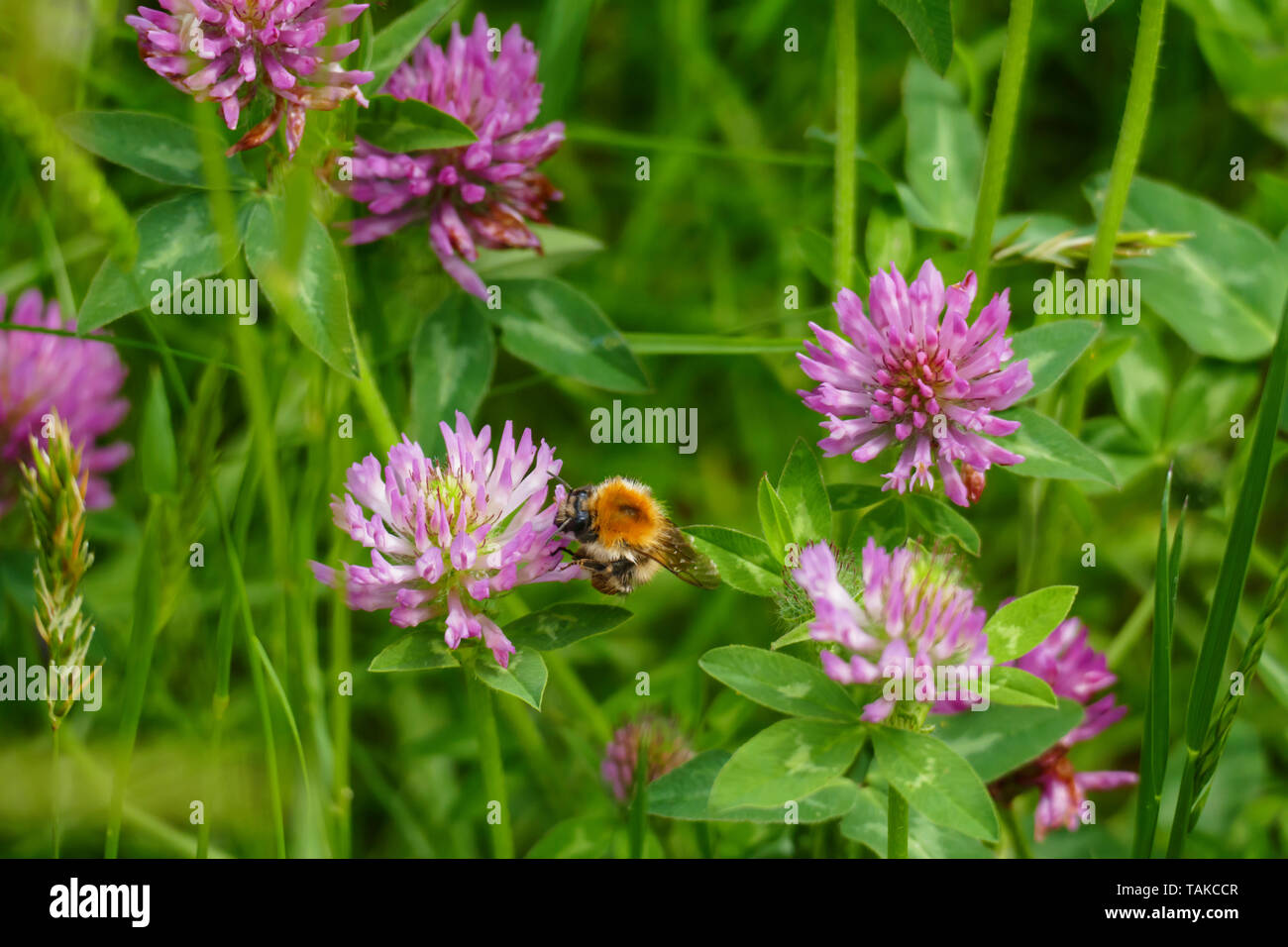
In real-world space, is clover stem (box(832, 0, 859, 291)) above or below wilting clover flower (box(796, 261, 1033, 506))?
above

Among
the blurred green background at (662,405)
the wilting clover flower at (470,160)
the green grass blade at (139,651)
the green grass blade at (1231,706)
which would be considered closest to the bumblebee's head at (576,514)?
the blurred green background at (662,405)

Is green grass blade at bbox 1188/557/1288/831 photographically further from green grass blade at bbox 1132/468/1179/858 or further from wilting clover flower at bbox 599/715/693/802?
wilting clover flower at bbox 599/715/693/802

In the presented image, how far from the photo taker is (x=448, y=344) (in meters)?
2.51

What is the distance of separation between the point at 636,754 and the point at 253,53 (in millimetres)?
1366

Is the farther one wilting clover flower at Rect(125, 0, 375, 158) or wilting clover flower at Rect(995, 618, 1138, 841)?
wilting clover flower at Rect(995, 618, 1138, 841)

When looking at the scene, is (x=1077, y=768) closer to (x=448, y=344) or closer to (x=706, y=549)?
(x=706, y=549)

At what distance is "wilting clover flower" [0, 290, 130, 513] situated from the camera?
262 cm

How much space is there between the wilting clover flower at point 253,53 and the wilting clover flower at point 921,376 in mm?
846

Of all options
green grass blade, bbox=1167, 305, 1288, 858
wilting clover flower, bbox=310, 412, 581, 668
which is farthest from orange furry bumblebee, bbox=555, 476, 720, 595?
green grass blade, bbox=1167, 305, 1288, 858

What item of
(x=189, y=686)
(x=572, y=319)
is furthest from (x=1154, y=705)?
(x=189, y=686)

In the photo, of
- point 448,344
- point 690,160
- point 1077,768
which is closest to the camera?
point 448,344

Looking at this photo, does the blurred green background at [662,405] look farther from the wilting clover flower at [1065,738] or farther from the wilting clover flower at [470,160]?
the wilting clover flower at [1065,738]

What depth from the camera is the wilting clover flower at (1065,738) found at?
226cm
